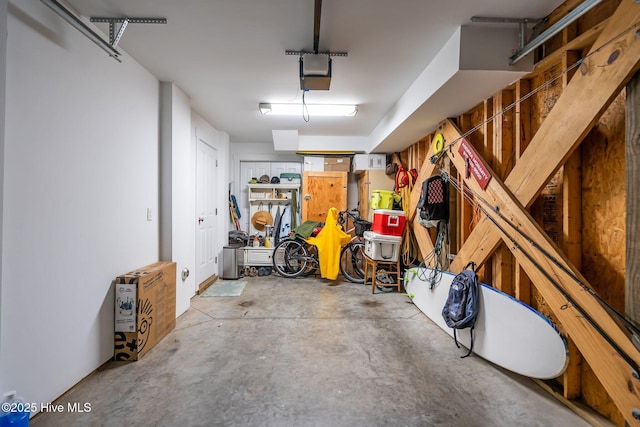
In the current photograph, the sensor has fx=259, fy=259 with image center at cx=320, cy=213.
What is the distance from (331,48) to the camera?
224 cm

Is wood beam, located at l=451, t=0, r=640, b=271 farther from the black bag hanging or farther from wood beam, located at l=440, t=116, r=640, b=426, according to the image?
the black bag hanging

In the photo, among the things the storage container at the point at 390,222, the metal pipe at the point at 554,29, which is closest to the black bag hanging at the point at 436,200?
the storage container at the point at 390,222

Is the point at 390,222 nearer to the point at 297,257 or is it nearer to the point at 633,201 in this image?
the point at 297,257

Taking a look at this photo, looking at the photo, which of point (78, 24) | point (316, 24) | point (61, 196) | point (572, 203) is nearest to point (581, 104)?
point (572, 203)

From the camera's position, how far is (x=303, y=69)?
2281 mm

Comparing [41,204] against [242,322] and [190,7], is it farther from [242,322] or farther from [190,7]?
[242,322]

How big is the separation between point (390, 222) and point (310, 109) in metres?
1.96

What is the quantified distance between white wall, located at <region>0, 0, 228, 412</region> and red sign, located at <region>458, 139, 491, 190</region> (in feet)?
10.5

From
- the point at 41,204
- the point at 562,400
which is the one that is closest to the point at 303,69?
the point at 41,204

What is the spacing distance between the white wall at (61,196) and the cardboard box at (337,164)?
11.0 ft

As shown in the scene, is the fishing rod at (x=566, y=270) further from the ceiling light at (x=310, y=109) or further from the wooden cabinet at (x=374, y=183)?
the wooden cabinet at (x=374, y=183)

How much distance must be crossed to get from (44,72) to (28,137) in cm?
43

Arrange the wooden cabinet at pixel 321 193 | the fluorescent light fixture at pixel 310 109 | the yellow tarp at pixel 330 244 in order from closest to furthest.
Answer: the fluorescent light fixture at pixel 310 109 → the yellow tarp at pixel 330 244 → the wooden cabinet at pixel 321 193

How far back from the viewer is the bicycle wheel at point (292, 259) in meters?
4.65
